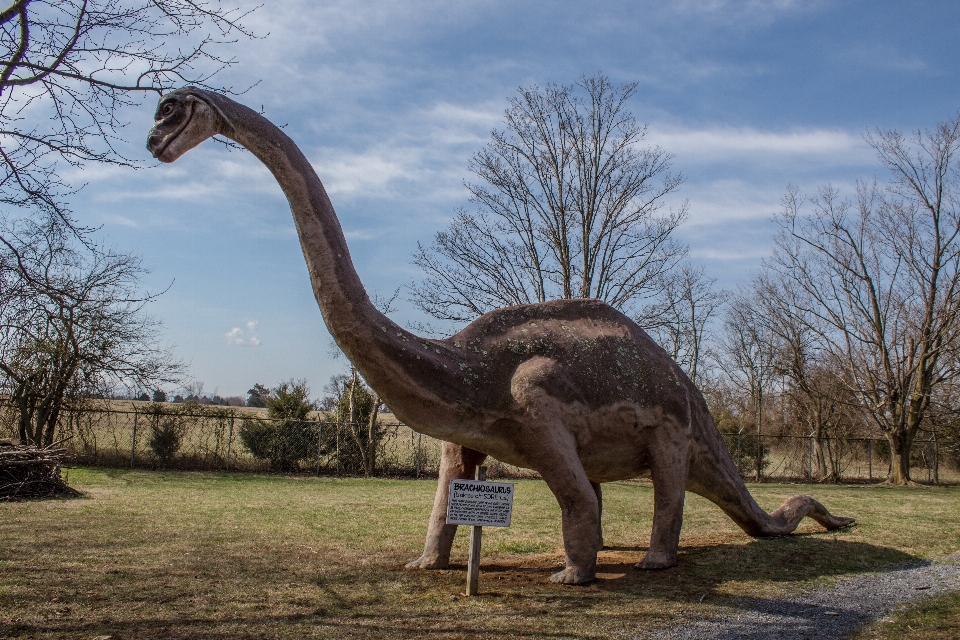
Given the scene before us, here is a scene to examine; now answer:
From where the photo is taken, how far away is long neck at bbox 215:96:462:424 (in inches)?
231

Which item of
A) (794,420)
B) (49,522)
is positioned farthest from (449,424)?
(794,420)

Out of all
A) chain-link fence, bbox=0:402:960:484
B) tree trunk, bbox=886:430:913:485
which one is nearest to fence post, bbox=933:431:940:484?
chain-link fence, bbox=0:402:960:484

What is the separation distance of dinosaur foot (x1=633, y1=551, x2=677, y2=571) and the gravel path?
3.94 ft

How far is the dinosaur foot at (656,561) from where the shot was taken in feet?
25.1

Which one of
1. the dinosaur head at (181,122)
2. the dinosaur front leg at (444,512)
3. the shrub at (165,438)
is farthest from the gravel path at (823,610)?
the shrub at (165,438)

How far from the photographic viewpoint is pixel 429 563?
24.9 ft

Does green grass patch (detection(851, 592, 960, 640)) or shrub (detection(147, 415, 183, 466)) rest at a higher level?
shrub (detection(147, 415, 183, 466))

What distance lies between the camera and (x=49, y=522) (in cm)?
981

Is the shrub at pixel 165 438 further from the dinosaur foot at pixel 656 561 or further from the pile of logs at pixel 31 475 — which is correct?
the dinosaur foot at pixel 656 561

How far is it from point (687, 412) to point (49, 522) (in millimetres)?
8530

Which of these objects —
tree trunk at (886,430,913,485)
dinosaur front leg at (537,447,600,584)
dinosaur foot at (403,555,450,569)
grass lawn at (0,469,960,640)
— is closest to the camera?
grass lawn at (0,469,960,640)

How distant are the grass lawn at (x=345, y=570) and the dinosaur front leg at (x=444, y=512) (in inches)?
10.9

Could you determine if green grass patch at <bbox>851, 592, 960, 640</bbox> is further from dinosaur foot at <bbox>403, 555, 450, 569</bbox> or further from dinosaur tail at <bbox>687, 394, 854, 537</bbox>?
dinosaur foot at <bbox>403, 555, 450, 569</bbox>

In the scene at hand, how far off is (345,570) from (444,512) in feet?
3.85
